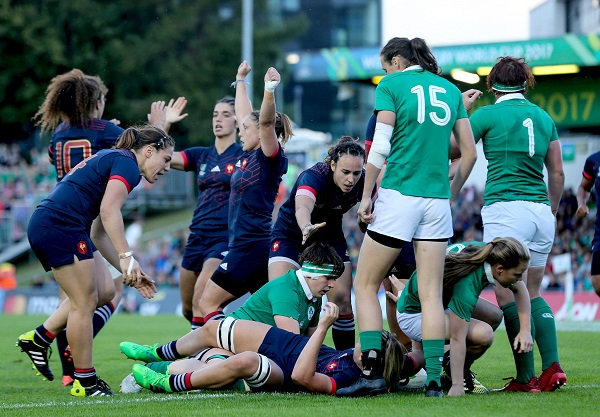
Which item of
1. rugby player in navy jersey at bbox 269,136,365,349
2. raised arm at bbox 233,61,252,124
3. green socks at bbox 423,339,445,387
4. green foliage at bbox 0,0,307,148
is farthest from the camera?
green foliage at bbox 0,0,307,148

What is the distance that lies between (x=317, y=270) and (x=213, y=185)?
2.76m

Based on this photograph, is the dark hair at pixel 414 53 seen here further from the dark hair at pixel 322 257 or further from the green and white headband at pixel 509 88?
the dark hair at pixel 322 257

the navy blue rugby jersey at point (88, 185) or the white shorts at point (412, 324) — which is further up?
the navy blue rugby jersey at point (88, 185)

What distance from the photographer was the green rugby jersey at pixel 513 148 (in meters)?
6.75

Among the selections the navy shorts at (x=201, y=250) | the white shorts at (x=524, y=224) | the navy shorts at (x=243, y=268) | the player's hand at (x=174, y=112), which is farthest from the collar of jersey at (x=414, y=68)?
the navy shorts at (x=201, y=250)

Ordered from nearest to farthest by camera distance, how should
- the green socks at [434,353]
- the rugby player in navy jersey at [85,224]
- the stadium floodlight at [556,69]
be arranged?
1. the green socks at [434,353]
2. the rugby player in navy jersey at [85,224]
3. the stadium floodlight at [556,69]

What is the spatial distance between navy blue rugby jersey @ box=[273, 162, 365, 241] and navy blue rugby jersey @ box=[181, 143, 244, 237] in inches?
54.6

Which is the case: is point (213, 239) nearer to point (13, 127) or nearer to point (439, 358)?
point (439, 358)

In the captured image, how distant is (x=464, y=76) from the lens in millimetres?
21953

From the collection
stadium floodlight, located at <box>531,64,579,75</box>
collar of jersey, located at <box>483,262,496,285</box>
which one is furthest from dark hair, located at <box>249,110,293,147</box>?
stadium floodlight, located at <box>531,64,579,75</box>

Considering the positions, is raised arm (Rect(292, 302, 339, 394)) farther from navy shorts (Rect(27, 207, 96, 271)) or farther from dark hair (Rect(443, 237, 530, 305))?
navy shorts (Rect(27, 207, 96, 271))

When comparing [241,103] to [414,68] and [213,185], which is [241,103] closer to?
[213,185]

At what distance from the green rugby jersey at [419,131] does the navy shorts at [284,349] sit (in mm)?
1240

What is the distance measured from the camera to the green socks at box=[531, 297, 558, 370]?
268 inches
